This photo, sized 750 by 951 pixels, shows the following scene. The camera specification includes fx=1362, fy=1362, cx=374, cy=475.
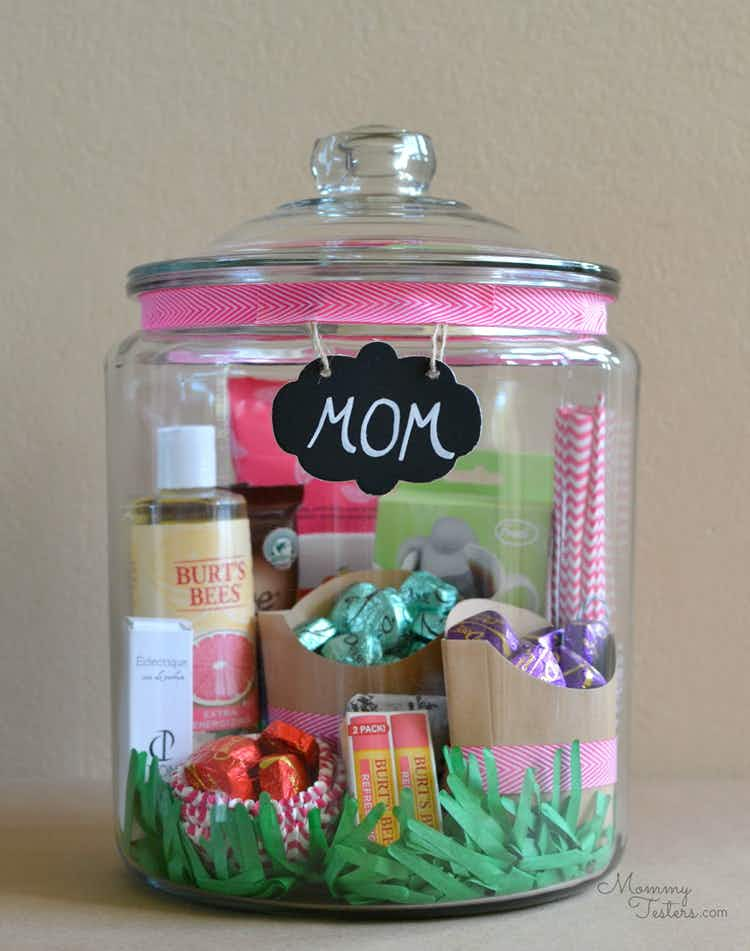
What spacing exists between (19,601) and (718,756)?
0.57m

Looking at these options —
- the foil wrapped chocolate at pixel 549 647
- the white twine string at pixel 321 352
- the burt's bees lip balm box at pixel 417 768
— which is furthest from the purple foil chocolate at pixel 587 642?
the white twine string at pixel 321 352

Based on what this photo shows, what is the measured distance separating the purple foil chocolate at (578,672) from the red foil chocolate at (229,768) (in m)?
0.18

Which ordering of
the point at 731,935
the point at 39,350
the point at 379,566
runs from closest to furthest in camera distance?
the point at 731,935, the point at 379,566, the point at 39,350

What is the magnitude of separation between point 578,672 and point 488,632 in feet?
0.20

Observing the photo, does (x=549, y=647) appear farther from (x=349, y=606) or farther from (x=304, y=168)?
(x=304, y=168)

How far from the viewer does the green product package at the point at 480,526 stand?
832 mm

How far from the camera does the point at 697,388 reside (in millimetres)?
1072

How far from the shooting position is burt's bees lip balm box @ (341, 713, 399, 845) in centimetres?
73

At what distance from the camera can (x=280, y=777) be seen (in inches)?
28.3

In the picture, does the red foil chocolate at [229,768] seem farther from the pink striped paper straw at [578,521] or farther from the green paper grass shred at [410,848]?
the pink striped paper straw at [578,521]

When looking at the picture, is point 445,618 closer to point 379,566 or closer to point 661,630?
point 379,566

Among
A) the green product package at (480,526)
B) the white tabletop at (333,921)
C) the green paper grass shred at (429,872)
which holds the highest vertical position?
the green product package at (480,526)

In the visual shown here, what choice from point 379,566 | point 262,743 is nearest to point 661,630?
point 379,566

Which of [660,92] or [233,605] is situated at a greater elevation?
[660,92]
